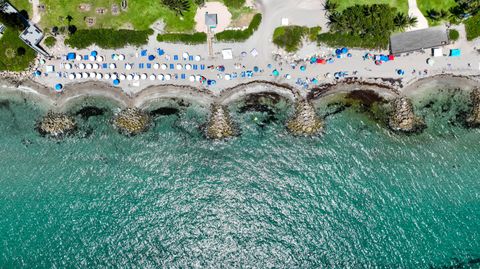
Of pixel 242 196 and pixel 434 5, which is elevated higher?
pixel 434 5

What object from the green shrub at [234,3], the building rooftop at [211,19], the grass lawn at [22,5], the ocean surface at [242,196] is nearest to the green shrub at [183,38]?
the building rooftop at [211,19]

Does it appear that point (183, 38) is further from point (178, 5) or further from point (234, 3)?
point (234, 3)

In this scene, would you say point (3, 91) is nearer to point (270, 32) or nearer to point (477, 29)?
point (270, 32)

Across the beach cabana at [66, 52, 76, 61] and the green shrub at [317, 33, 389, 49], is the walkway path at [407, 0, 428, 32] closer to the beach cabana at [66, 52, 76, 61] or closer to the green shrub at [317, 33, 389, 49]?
the green shrub at [317, 33, 389, 49]

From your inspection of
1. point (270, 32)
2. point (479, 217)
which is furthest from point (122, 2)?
point (479, 217)

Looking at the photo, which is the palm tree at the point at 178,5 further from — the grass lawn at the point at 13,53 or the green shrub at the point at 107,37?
the grass lawn at the point at 13,53

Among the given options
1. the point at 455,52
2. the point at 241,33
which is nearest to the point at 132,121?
the point at 241,33

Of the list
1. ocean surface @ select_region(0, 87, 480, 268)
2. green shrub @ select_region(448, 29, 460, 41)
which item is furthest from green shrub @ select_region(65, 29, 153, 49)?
green shrub @ select_region(448, 29, 460, 41)
